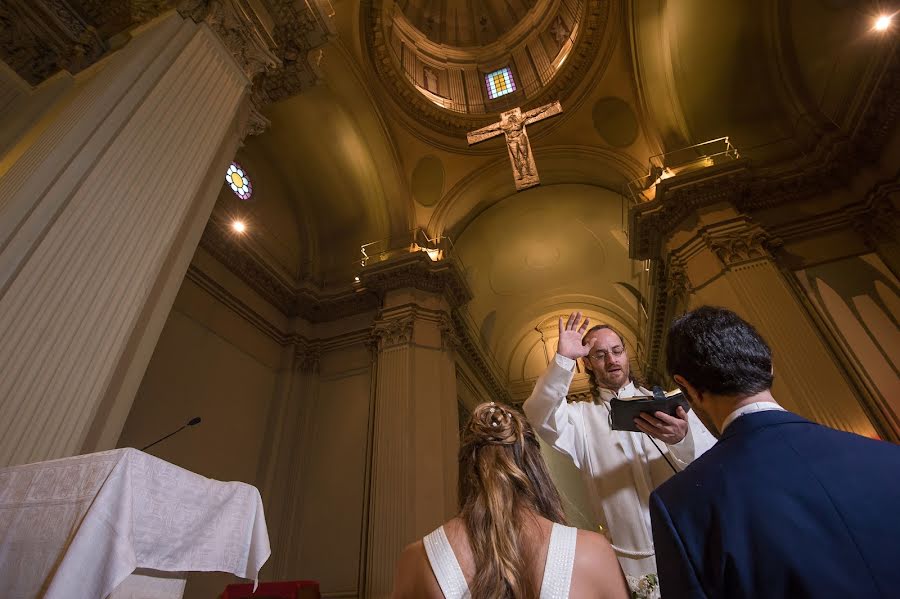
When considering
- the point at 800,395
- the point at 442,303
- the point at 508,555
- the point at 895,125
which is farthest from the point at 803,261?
the point at 508,555

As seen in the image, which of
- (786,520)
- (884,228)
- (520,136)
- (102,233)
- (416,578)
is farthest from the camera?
(520,136)

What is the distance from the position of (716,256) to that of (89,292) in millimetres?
7717

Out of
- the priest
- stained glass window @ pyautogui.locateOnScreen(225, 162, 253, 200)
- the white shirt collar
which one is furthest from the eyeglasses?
stained glass window @ pyautogui.locateOnScreen(225, 162, 253, 200)

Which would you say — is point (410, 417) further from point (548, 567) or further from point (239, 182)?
point (548, 567)

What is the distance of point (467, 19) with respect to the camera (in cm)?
1420

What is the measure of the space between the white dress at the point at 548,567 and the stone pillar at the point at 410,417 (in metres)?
5.53

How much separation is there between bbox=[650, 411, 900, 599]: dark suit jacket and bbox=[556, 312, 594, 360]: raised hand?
111 cm

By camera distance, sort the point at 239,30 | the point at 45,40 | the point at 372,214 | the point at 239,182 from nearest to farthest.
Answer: the point at 239,30, the point at 45,40, the point at 239,182, the point at 372,214

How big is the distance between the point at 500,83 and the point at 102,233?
1271cm

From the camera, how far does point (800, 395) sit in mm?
5465

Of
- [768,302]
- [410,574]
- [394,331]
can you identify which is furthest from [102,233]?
[768,302]

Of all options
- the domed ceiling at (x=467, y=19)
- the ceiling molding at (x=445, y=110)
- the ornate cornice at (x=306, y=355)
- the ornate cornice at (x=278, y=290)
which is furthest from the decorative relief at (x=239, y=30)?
the domed ceiling at (x=467, y=19)

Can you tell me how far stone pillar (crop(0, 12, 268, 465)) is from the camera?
2305mm

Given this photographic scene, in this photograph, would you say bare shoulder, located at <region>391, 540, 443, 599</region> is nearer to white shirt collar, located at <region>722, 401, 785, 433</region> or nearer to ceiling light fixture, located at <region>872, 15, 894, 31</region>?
white shirt collar, located at <region>722, 401, 785, 433</region>
